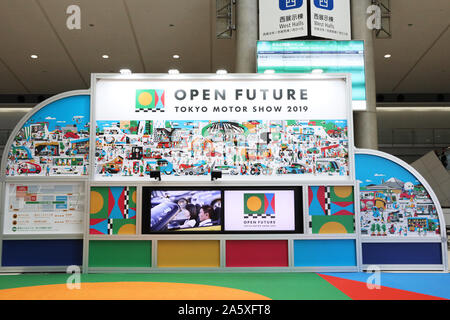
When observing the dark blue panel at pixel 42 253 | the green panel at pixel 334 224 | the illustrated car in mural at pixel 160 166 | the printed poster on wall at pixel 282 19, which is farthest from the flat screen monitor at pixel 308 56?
the dark blue panel at pixel 42 253

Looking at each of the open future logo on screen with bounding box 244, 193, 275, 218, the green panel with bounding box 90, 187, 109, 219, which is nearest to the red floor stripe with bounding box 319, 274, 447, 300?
the open future logo on screen with bounding box 244, 193, 275, 218

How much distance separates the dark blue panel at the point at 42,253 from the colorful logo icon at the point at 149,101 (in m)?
1.81

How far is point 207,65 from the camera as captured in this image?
15195 millimetres

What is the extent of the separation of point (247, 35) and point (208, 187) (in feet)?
16.2

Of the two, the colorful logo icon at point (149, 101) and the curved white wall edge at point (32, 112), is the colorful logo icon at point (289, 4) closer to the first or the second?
the colorful logo icon at point (149, 101)

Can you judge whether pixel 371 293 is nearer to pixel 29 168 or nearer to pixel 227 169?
pixel 227 169

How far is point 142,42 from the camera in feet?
43.2

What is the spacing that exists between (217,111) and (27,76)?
47.6 feet

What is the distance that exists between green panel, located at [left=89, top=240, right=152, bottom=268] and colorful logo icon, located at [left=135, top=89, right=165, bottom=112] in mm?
1636

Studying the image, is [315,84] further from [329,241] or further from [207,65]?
[207,65]

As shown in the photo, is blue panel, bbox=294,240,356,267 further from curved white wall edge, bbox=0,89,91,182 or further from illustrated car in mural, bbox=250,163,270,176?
curved white wall edge, bbox=0,89,91,182

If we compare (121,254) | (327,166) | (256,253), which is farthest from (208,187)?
(327,166)

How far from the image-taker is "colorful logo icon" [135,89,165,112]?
478 centimetres
